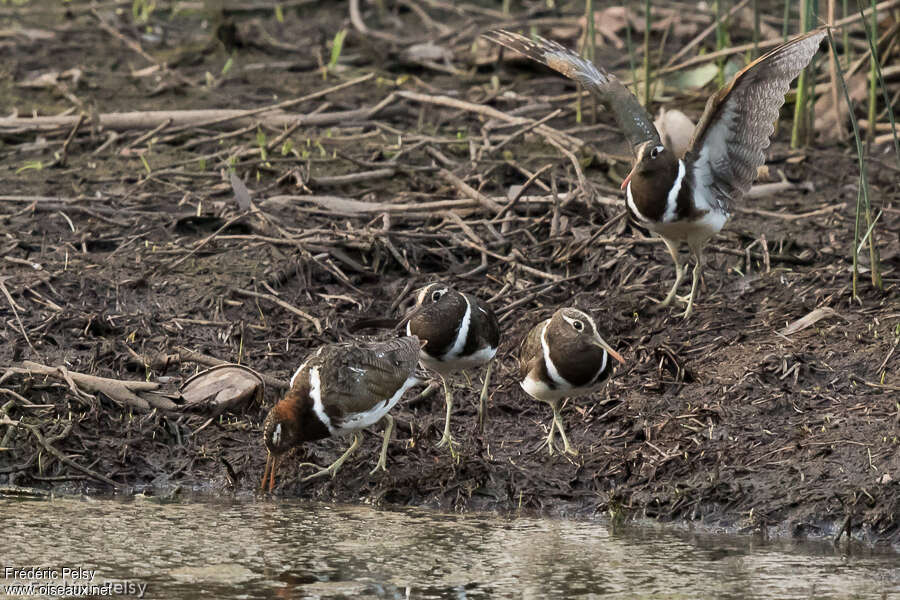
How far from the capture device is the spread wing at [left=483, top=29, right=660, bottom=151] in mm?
7082

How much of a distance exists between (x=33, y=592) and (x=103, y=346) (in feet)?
7.77

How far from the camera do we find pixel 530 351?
600 centimetres

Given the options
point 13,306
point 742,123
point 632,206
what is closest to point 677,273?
point 632,206

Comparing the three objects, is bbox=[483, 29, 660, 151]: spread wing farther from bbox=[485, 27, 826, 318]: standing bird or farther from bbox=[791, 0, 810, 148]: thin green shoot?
bbox=[791, 0, 810, 148]: thin green shoot

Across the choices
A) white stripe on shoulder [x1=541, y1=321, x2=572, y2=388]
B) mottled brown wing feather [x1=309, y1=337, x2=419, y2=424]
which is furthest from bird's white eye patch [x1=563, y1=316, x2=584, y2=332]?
mottled brown wing feather [x1=309, y1=337, x2=419, y2=424]

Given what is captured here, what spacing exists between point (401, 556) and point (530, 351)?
4.75 feet

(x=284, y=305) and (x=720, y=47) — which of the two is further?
(x=720, y=47)

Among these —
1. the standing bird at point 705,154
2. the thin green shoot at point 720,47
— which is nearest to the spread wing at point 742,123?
the standing bird at point 705,154

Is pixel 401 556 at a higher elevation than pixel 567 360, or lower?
lower

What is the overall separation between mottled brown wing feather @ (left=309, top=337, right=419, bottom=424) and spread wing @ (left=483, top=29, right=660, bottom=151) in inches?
76.1

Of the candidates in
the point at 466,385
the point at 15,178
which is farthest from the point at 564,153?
the point at 15,178

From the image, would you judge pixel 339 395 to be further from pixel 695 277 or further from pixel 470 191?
pixel 470 191

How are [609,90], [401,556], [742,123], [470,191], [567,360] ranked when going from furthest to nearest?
1. [470,191]
2. [609,90]
3. [742,123]
4. [567,360]
5. [401,556]

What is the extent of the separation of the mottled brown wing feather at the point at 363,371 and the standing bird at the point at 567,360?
545 mm
